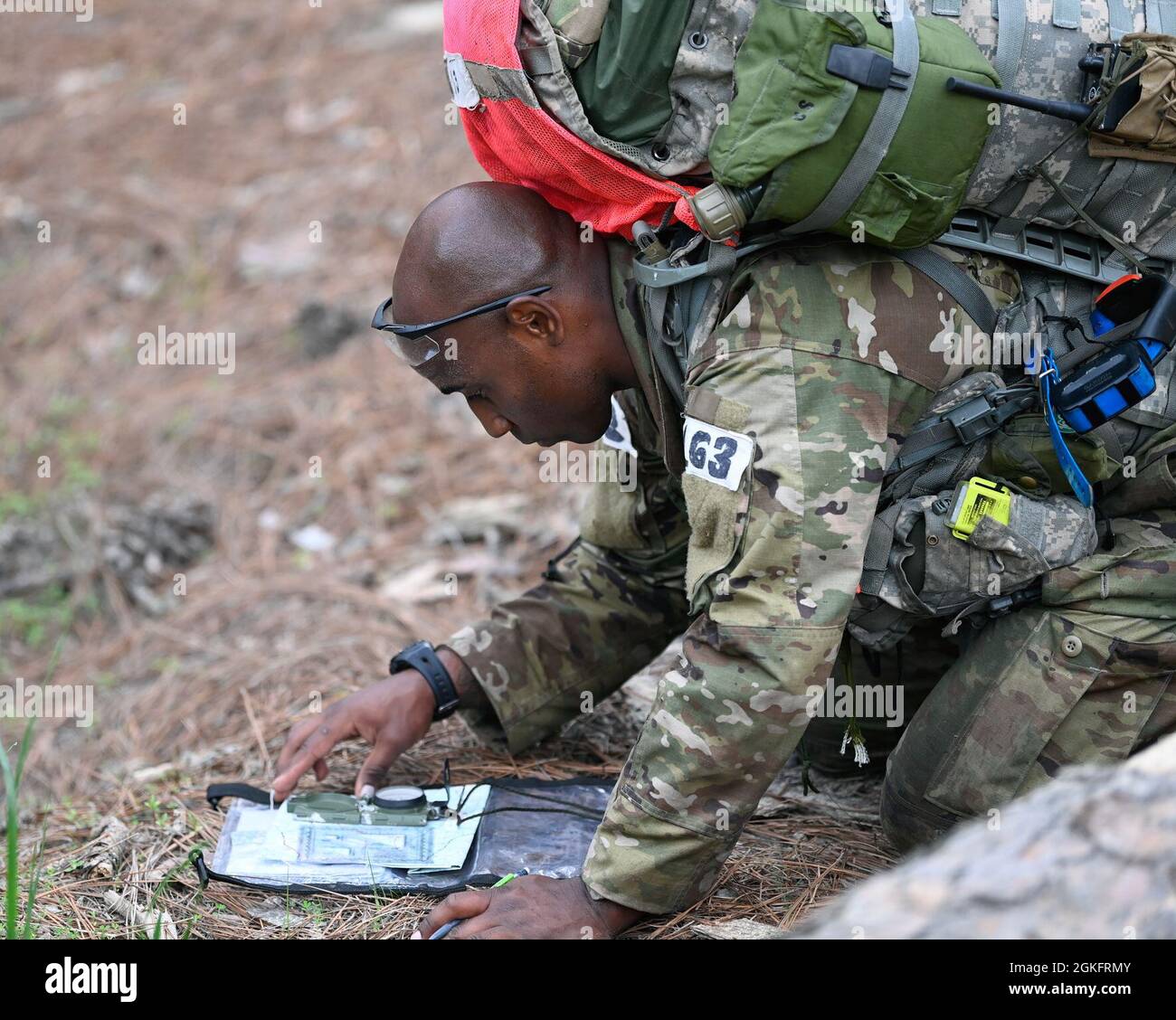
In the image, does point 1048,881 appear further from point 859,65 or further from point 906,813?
point 859,65

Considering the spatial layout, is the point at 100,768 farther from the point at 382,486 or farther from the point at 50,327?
the point at 50,327

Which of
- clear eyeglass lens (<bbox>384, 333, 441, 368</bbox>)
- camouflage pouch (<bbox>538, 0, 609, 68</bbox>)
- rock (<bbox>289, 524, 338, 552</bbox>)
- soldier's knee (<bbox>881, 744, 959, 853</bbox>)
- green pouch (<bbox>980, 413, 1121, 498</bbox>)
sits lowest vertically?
soldier's knee (<bbox>881, 744, 959, 853</bbox>)

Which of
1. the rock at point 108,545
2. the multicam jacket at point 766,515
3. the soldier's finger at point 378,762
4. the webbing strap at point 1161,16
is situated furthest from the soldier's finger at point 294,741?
the webbing strap at point 1161,16

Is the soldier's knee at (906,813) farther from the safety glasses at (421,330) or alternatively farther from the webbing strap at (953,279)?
the safety glasses at (421,330)

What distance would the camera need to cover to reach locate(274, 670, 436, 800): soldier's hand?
3.10 metres

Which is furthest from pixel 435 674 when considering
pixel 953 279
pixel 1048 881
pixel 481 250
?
pixel 1048 881

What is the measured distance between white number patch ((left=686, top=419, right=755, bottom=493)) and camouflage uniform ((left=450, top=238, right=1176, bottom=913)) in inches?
0.5

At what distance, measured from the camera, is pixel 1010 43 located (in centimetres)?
234

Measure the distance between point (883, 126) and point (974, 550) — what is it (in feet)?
2.93

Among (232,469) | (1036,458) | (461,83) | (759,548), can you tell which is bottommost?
(232,469)

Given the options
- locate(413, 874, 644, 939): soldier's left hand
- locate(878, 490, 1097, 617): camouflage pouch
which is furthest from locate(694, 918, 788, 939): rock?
locate(878, 490, 1097, 617): camouflage pouch

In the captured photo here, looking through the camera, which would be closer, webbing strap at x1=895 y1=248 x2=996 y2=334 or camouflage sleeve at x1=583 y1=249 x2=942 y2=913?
camouflage sleeve at x1=583 y1=249 x2=942 y2=913

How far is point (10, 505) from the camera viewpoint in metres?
5.50

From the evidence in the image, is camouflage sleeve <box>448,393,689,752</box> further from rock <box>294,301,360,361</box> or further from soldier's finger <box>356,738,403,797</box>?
rock <box>294,301,360,361</box>
